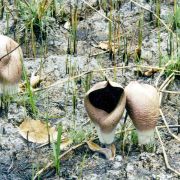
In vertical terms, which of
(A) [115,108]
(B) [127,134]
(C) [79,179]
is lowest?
(C) [79,179]

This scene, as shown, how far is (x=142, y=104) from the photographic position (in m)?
1.98

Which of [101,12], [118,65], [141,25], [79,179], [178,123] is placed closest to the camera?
[79,179]

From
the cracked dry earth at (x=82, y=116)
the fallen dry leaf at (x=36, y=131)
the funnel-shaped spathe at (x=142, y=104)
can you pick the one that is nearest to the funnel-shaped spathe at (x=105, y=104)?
the funnel-shaped spathe at (x=142, y=104)

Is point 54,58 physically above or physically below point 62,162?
above

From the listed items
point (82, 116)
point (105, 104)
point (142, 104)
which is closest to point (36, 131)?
A: point (82, 116)

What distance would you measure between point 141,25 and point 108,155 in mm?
975

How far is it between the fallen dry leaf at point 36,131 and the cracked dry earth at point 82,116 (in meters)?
0.03

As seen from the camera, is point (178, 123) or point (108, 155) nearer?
point (108, 155)

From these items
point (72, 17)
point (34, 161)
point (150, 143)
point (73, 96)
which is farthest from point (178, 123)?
point (72, 17)

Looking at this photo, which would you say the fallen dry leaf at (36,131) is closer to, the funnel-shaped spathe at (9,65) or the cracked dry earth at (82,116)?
the cracked dry earth at (82,116)

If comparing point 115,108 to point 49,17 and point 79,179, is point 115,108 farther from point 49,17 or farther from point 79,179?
point 49,17

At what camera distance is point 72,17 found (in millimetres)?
2902

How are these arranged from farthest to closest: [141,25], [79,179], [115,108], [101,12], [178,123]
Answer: [101,12], [141,25], [178,123], [79,179], [115,108]

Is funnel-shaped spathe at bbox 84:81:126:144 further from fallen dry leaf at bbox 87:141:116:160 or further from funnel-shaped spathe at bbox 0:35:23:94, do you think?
funnel-shaped spathe at bbox 0:35:23:94
